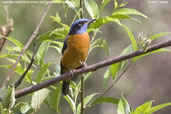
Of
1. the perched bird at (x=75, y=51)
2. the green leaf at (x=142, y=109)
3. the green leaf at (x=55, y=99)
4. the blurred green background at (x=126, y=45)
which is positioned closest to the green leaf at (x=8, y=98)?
the green leaf at (x=55, y=99)

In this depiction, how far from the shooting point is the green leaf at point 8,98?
60.6 inches

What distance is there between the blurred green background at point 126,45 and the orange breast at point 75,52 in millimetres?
4616

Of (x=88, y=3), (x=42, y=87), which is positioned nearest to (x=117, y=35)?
(x=88, y=3)

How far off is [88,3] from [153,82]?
279 inches

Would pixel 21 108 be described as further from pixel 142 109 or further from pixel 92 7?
pixel 92 7

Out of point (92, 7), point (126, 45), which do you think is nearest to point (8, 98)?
point (92, 7)

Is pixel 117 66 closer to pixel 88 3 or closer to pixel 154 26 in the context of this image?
pixel 88 3

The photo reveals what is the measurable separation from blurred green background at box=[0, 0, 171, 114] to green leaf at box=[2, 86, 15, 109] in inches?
268

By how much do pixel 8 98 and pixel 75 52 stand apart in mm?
2179

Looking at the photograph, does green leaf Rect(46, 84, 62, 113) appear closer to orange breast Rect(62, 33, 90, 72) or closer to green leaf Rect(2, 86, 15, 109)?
green leaf Rect(2, 86, 15, 109)

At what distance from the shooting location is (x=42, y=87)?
1828 millimetres

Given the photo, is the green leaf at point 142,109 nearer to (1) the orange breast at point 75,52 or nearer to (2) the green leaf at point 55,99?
(2) the green leaf at point 55,99

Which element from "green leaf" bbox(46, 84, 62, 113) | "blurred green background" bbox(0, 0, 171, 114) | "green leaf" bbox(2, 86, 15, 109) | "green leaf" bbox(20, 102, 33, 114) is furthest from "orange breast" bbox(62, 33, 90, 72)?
"blurred green background" bbox(0, 0, 171, 114)

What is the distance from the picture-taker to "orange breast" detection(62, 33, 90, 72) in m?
3.68
